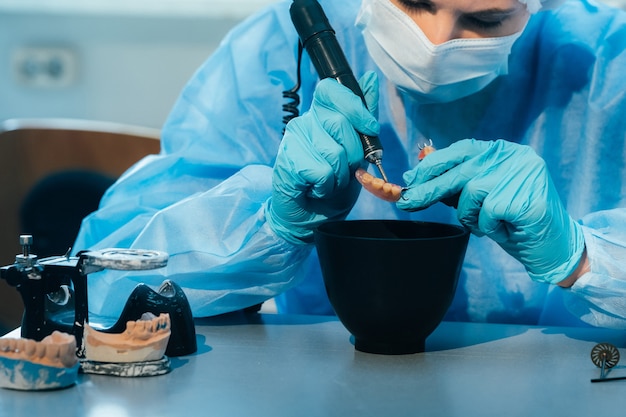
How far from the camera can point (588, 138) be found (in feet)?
3.62

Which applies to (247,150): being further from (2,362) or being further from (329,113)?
(2,362)

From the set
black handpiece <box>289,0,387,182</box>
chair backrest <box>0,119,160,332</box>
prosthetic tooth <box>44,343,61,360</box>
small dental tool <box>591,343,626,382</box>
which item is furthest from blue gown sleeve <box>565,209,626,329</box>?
chair backrest <box>0,119,160,332</box>

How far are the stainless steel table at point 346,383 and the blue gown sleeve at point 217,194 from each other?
0.28 feet

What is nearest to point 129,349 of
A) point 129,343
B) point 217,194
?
point 129,343

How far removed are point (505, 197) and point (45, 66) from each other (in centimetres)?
178

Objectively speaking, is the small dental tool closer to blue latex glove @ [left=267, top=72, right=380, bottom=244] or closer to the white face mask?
blue latex glove @ [left=267, top=72, right=380, bottom=244]

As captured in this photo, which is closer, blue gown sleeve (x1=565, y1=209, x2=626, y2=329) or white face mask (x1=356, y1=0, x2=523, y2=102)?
blue gown sleeve (x1=565, y1=209, x2=626, y2=329)

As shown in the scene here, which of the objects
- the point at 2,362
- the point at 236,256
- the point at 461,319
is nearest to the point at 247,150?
the point at 236,256

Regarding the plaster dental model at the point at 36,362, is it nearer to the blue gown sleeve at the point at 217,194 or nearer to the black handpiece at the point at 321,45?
the blue gown sleeve at the point at 217,194

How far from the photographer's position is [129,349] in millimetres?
706

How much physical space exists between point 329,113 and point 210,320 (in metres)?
0.27

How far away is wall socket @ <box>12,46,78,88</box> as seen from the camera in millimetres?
2262

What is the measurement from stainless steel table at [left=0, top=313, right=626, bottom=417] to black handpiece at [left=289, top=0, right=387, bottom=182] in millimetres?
211

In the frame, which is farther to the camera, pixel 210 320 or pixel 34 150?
pixel 34 150
